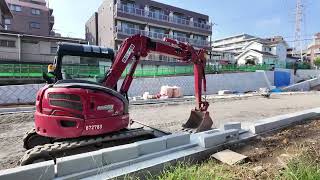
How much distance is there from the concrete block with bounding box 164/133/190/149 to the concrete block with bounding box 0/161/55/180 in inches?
83.1

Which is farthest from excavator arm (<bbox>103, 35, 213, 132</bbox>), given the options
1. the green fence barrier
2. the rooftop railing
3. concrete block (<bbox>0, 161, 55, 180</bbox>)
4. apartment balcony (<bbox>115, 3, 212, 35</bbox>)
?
the rooftop railing

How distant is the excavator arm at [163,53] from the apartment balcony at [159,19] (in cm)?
2860

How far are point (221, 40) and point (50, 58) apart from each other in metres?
67.8

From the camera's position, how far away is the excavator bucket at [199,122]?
7793 millimetres

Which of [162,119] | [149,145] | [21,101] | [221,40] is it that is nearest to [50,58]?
[21,101]

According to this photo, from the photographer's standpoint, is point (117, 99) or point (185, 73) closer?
point (117, 99)

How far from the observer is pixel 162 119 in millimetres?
11141

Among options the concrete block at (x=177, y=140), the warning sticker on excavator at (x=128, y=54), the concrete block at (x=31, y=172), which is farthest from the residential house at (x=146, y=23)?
the concrete block at (x=31, y=172)

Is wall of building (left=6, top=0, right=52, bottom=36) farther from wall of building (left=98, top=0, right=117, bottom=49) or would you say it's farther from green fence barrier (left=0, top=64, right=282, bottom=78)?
green fence barrier (left=0, top=64, right=282, bottom=78)

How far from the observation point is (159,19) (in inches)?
1544

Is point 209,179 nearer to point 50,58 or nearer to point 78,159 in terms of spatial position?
point 78,159

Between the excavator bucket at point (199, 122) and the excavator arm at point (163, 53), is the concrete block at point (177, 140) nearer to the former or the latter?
the excavator arm at point (163, 53)

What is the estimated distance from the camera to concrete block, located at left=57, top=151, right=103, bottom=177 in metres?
4.00

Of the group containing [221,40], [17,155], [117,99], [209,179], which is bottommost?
[17,155]
